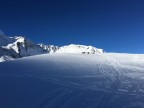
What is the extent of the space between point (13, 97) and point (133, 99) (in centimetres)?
362

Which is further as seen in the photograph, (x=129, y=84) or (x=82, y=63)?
(x=82, y=63)

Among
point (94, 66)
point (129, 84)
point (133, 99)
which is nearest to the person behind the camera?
point (133, 99)

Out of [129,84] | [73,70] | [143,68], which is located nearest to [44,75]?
[73,70]

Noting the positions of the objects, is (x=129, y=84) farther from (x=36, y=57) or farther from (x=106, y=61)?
(x=36, y=57)

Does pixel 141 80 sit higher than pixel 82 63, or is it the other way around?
pixel 82 63

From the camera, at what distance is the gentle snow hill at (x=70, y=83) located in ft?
26.9

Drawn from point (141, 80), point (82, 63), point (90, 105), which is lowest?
point (90, 105)

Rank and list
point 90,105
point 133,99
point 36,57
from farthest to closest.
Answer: point 36,57 → point 133,99 → point 90,105

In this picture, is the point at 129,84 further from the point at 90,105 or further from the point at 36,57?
the point at 36,57

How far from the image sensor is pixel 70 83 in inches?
376

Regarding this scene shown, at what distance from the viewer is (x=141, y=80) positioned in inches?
410

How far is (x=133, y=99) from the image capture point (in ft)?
28.5

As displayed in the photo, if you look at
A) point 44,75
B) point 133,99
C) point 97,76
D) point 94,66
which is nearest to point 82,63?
point 94,66

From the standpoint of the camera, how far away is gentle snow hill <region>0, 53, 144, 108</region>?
26.9 ft
